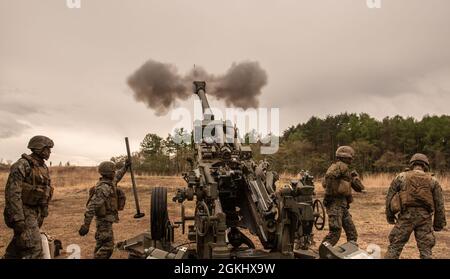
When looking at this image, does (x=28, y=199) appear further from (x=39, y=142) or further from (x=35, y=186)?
(x=39, y=142)

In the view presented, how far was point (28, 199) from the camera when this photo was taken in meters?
5.83

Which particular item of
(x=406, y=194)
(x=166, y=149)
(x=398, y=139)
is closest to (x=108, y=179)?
(x=406, y=194)

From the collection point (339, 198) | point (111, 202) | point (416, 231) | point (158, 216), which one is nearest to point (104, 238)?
point (111, 202)

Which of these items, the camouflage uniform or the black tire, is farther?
the black tire

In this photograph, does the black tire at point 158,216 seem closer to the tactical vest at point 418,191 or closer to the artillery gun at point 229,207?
the artillery gun at point 229,207

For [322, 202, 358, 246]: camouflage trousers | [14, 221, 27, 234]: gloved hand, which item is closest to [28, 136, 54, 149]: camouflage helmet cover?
[14, 221, 27, 234]: gloved hand

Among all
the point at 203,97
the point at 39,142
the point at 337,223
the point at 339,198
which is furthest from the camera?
the point at 203,97

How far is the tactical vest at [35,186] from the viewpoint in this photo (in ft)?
19.1

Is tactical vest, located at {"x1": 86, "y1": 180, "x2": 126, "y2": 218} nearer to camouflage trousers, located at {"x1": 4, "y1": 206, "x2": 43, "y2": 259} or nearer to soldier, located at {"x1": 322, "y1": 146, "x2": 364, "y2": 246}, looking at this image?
camouflage trousers, located at {"x1": 4, "y1": 206, "x2": 43, "y2": 259}

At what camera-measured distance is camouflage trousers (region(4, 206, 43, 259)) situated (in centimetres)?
562

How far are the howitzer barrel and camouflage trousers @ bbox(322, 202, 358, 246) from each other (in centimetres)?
305

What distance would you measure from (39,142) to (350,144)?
3923cm

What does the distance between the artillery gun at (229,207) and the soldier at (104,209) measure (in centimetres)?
64

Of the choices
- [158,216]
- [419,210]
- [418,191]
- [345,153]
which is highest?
[345,153]
